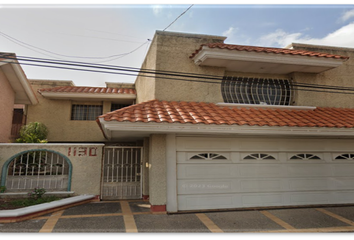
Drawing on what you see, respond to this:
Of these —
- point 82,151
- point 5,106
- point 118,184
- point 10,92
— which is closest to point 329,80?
point 118,184

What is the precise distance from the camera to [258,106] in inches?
333

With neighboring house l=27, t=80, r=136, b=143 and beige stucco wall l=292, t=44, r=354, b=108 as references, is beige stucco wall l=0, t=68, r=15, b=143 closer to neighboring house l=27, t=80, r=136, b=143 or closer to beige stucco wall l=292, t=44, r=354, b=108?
neighboring house l=27, t=80, r=136, b=143

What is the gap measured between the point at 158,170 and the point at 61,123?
8103 millimetres

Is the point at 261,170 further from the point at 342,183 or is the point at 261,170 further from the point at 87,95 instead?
the point at 87,95

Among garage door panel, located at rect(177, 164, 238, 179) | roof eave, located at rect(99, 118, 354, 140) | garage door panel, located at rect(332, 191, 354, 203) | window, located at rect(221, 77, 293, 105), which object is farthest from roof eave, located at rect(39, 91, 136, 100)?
garage door panel, located at rect(332, 191, 354, 203)

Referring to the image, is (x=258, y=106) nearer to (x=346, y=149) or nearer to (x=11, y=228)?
(x=346, y=149)

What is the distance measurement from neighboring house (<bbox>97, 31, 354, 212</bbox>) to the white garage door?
0.10ft

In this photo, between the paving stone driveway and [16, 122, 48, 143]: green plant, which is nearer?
the paving stone driveway

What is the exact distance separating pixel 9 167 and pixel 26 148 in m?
0.85

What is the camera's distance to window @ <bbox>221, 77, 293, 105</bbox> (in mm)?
9008

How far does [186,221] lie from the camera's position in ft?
20.1

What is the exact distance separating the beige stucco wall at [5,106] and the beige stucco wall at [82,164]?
3.16 meters

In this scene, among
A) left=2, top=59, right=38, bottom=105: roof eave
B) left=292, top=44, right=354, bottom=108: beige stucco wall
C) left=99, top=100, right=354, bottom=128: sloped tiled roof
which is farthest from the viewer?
left=2, top=59, right=38, bottom=105: roof eave

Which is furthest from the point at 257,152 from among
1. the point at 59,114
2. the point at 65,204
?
the point at 59,114
